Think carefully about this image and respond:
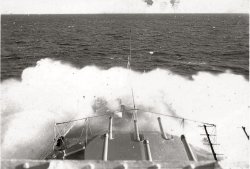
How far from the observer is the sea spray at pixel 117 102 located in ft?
94.6

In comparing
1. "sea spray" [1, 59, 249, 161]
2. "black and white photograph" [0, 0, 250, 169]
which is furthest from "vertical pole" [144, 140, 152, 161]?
"sea spray" [1, 59, 249, 161]

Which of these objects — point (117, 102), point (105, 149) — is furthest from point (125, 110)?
point (105, 149)

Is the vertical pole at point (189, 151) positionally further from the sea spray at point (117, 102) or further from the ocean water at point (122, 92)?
the sea spray at point (117, 102)

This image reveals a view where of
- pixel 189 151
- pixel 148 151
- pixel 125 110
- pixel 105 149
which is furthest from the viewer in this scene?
pixel 125 110

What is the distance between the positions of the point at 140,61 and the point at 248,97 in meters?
28.8

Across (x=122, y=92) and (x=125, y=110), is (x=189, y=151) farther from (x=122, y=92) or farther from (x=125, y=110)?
(x=122, y=92)

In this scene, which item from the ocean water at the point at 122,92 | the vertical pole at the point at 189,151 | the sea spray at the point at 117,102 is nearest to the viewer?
the vertical pole at the point at 189,151

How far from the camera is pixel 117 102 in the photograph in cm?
3759

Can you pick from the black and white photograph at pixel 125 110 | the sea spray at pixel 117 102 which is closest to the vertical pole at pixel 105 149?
the black and white photograph at pixel 125 110

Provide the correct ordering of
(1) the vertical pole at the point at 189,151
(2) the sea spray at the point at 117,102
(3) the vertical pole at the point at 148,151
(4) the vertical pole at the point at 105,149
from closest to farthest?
(4) the vertical pole at the point at 105,149 → (3) the vertical pole at the point at 148,151 → (1) the vertical pole at the point at 189,151 → (2) the sea spray at the point at 117,102

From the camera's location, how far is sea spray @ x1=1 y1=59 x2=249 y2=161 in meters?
28.8

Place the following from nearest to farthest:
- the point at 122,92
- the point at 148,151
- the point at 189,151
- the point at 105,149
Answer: the point at 148,151, the point at 105,149, the point at 189,151, the point at 122,92

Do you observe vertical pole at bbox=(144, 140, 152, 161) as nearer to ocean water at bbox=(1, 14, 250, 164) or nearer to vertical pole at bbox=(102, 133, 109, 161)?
vertical pole at bbox=(102, 133, 109, 161)

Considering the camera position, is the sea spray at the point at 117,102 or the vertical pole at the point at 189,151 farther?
the sea spray at the point at 117,102
